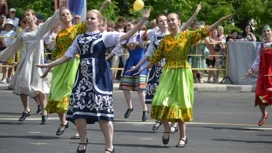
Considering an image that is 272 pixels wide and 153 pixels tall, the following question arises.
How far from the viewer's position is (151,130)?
609 inches

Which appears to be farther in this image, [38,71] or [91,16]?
[38,71]

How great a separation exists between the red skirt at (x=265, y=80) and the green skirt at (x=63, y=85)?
353 cm

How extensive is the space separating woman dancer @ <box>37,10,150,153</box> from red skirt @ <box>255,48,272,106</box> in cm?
483

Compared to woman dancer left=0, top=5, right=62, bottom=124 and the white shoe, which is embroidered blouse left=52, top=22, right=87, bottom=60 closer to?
woman dancer left=0, top=5, right=62, bottom=124

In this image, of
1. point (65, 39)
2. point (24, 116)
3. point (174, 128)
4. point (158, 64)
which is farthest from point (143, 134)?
point (24, 116)

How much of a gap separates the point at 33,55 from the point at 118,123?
1703 millimetres

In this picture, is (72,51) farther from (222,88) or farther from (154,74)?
(222,88)

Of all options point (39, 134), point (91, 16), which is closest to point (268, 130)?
point (39, 134)

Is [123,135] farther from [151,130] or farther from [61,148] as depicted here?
[61,148]

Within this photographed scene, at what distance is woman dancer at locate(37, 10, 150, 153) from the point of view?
1196 cm

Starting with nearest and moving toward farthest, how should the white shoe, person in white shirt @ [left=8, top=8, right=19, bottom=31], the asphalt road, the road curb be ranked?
the asphalt road, the white shoe, the road curb, person in white shirt @ [left=8, top=8, right=19, bottom=31]

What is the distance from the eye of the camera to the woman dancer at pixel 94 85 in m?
12.0

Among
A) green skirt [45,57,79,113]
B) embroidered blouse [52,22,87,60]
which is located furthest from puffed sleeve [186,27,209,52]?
green skirt [45,57,79,113]

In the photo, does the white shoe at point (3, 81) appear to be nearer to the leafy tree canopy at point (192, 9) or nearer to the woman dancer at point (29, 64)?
the leafy tree canopy at point (192, 9)
